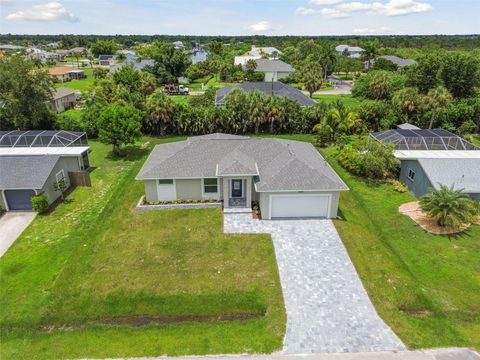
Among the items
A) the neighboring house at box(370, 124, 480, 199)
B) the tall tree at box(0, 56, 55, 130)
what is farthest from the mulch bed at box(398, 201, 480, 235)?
the tall tree at box(0, 56, 55, 130)

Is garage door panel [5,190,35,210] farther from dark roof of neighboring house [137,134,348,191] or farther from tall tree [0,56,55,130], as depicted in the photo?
tall tree [0,56,55,130]

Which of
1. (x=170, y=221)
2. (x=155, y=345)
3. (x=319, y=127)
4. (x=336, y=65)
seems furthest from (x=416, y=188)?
(x=336, y=65)

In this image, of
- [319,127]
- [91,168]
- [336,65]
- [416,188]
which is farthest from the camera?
[336,65]

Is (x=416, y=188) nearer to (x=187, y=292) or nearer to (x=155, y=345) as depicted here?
(x=187, y=292)

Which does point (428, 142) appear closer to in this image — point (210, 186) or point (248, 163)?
point (248, 163)

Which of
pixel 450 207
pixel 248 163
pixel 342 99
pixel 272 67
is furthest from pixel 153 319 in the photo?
pixel 272 67

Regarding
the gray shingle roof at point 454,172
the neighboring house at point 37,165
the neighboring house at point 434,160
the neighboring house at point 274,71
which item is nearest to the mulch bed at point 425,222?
the neighboring house at point 434,160
